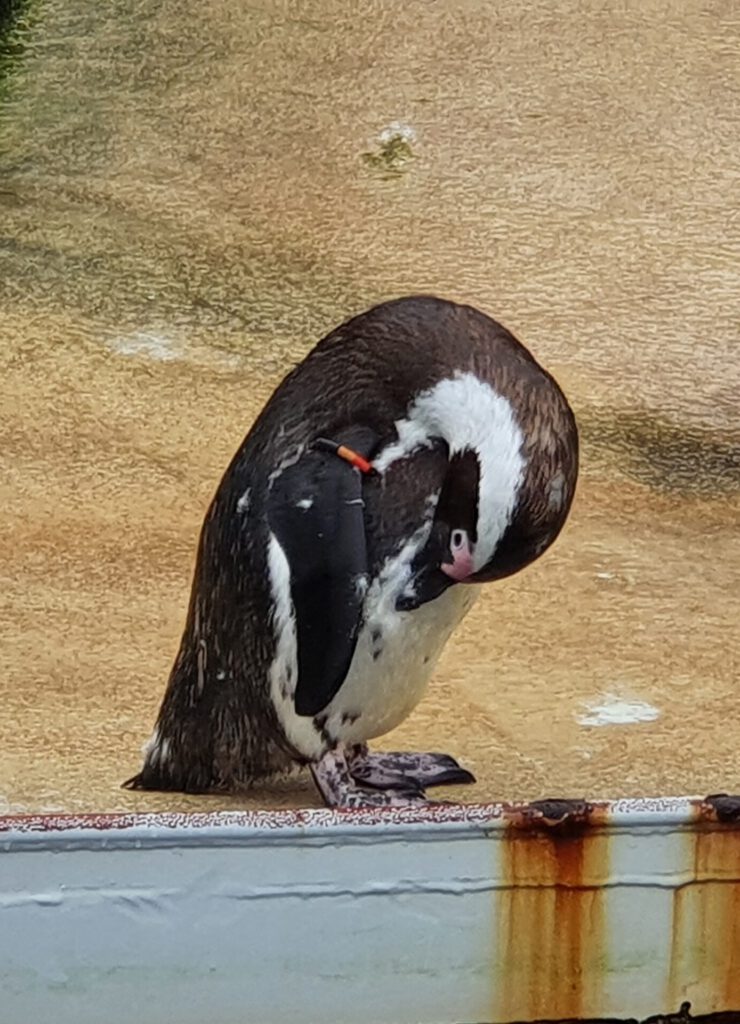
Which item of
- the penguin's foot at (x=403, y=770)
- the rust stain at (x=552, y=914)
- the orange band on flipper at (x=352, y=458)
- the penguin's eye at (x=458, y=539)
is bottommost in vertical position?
the rust stain at (x=552, y=914)

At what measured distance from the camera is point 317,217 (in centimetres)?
613

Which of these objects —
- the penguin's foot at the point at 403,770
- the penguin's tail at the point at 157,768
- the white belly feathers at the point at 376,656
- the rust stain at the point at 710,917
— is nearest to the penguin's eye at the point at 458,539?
the white belly feathers at the point at 376,656

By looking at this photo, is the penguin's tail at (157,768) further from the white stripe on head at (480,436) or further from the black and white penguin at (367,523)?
the white stripe on head at (480,436)

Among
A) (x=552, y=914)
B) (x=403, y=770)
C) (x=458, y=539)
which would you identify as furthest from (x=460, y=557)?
(x=403, y=770)

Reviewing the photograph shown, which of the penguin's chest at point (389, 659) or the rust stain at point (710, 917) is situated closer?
the rust stain at point (710, 917)

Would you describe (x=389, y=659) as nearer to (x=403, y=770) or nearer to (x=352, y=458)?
(x=352, y=458)

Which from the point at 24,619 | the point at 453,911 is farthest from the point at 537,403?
the point at 24,619

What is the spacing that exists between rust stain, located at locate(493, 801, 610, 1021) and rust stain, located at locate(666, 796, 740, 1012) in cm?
10

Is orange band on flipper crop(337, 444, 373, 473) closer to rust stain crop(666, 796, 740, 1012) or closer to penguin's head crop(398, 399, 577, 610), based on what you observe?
penguin's head crop(398, 399, 577, 610)

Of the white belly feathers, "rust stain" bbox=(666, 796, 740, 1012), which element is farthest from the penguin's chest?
"rust stain" bbox=(666, 796, 740, 1012)

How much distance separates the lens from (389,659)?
3059mm

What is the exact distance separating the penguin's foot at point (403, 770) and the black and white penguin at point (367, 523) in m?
0.09

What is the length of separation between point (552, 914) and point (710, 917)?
0.64 feet

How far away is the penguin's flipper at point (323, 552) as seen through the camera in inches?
115
